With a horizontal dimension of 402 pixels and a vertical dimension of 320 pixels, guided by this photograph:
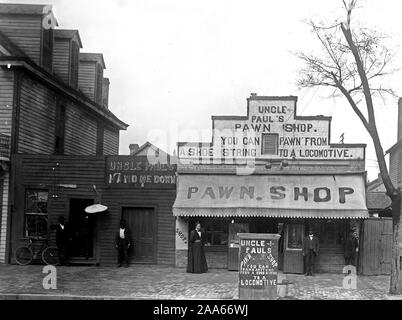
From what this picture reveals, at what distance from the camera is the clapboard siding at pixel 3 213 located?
19641 millimetres

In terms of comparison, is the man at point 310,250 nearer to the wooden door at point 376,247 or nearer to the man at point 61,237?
the wooden door at point 376,247

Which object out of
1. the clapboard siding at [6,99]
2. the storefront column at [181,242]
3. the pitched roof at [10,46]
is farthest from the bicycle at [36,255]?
the pitched roof at [10,46]

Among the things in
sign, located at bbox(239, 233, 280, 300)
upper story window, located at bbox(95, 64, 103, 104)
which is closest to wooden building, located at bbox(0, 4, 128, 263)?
upper story window, located at bbox(95, 64, 103, 104)

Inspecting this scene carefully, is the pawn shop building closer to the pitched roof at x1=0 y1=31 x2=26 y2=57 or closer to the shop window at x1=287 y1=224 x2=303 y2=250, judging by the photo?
the shop window at x1=287 y1=224 x2=303 y2=250

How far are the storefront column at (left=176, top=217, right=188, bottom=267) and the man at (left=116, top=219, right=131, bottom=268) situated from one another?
1.74 m

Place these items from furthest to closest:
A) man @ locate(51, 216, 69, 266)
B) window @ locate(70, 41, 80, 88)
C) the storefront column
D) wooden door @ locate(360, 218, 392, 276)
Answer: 1. window @ locate(70, 41, 80, 88)
2. the storefront column
3. man @ locate(51, 216, 69, 266)
4. wooden door @ locate(360, 218, 392, 276)

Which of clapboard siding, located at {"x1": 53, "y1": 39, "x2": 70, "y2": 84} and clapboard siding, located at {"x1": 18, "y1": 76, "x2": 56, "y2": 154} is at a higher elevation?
clapboard siding, located at {"x1": 53, "y1": 39, "x2": 70, "y2": 84}

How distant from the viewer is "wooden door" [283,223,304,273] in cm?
1858

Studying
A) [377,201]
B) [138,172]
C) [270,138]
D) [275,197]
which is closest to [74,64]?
[138,172]

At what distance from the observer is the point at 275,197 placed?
60.7 ft

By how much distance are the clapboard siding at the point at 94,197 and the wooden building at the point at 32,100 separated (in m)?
0.08
